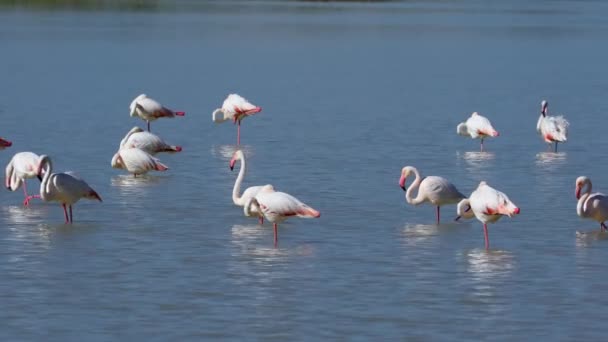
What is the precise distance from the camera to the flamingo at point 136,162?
18734mm

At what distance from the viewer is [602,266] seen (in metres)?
13.3

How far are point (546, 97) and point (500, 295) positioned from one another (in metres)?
24.0

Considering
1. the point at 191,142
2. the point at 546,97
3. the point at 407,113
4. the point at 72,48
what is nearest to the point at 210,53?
the point at 72,48

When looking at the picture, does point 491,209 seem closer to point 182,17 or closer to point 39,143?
point 39,143

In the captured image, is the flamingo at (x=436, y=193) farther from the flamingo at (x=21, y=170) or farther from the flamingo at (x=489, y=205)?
the flamingo at (x=21, y=170)

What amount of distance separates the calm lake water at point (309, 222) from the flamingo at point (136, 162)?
250mm

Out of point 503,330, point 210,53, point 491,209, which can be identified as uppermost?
point 210,53

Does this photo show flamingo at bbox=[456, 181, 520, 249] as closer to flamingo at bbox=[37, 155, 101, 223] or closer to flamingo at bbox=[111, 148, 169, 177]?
flamingo at bbox=[37, 155, 101, 223]

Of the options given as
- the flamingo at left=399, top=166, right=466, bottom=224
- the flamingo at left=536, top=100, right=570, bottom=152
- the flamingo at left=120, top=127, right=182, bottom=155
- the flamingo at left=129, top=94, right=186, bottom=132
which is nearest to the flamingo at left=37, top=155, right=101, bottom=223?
the flamingo at left=399, top=166, right=466, bottom=224

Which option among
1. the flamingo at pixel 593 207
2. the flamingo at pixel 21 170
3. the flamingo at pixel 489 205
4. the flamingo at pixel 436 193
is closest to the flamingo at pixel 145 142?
the flamingo at pixel 21 170

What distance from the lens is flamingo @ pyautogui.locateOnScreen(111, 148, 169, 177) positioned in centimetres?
1873

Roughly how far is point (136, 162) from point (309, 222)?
3885mm

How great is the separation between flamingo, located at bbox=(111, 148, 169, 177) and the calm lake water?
250 mm

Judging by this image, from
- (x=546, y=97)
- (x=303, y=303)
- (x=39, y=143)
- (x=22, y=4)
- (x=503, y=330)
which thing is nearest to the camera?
(x=503, y=330)
